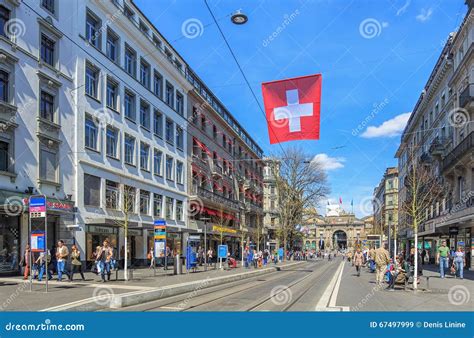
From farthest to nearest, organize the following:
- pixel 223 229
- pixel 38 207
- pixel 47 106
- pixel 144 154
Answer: pixel 223 229 → pixel 144 154 → pixel 47 106 → pixel 38 207

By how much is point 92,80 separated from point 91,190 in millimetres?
6877

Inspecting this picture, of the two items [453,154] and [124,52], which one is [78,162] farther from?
[453,154]

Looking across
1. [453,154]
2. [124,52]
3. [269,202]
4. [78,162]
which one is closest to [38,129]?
[78,162]

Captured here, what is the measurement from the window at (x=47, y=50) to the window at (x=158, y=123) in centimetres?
1395

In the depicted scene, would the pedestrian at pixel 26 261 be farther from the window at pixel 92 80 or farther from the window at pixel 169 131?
the window at pixel 169 131

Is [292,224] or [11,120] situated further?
[292,224]

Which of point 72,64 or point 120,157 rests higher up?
point 72,64

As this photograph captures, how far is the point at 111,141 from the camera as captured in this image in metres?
31.7

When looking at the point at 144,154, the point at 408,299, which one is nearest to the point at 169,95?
the point at 144,154

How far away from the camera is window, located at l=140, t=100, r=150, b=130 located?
3650 cm

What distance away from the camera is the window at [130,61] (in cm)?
3412

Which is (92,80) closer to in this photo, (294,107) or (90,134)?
(90,134)

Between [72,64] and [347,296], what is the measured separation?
20130 mm

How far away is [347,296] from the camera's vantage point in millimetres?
14914
